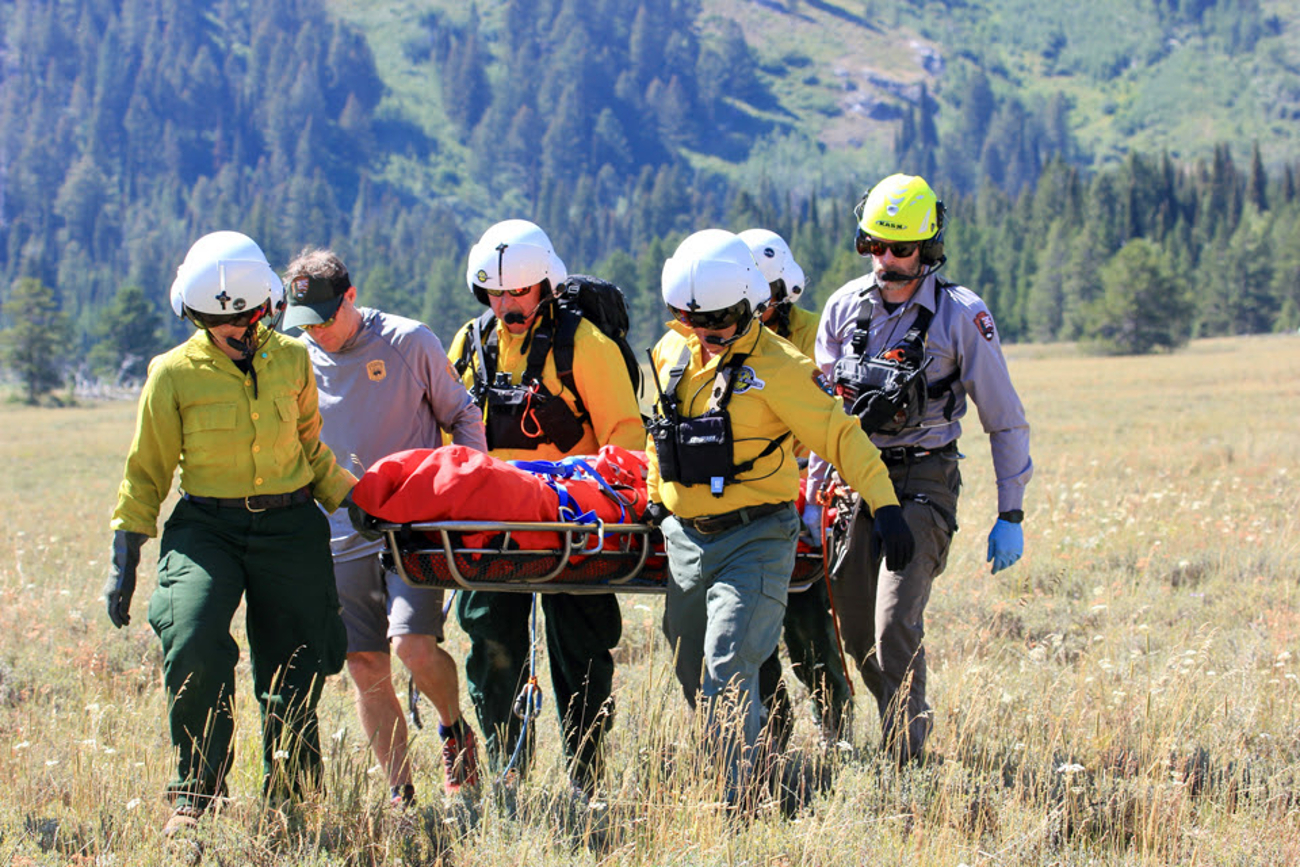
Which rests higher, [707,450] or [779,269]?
[779,269]

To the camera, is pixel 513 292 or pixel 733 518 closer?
pixel 733 518

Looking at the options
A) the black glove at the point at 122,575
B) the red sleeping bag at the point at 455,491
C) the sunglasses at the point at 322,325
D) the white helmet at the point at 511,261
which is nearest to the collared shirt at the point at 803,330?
the white helmet at the point at 511,261

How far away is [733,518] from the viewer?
17.4 feet

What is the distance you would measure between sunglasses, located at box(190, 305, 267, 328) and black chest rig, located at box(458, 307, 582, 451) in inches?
53.5

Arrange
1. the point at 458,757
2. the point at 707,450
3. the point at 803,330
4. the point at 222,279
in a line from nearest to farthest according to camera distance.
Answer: the point at 222,279 < the point at 707,450 < the point at 458,757 < the point at 803,330

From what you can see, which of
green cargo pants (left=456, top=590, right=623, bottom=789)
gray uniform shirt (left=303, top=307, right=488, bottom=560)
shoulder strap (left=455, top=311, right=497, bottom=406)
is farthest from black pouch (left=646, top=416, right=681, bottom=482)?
shoulder strap (left=455, top=311, right=497, bottom=406)

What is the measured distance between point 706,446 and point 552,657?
1.52 m

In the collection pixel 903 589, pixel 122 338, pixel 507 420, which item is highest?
pixel 122 338

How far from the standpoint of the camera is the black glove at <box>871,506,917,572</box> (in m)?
5.29

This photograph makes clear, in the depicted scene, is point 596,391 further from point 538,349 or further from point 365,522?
point 365,522

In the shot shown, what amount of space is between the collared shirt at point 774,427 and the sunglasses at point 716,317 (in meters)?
0.09

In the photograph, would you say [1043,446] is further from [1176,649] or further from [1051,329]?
[1051,329]

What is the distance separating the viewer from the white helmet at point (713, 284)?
521 cm

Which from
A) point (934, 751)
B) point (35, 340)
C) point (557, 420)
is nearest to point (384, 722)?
point (557, 420)
